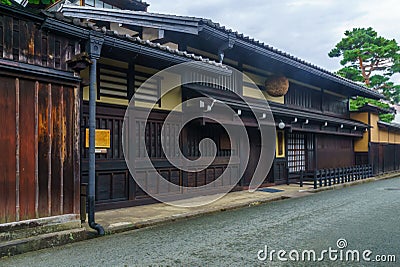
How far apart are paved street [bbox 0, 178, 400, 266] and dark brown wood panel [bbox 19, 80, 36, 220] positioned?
84 cm

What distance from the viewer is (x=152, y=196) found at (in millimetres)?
10047

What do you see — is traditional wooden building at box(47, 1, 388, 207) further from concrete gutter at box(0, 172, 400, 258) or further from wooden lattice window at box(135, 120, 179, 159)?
concrete gutter at box(0, 172, 400, 258)

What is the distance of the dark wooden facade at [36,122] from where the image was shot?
5852mm

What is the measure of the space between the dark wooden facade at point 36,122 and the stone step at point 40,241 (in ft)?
1.27

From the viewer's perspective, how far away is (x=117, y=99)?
930 centimetres

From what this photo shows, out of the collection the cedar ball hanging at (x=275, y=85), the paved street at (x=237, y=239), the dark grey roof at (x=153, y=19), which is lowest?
the paved street at (x=237, y=239)

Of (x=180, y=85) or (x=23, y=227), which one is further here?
(x=180, y=85)

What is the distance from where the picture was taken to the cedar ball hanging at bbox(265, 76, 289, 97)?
48.0 ft

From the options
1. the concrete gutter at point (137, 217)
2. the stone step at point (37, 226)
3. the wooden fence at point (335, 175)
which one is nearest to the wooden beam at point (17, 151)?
the stone step at point (37, 226)

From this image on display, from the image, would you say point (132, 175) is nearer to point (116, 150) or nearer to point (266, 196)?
point (116, 150)

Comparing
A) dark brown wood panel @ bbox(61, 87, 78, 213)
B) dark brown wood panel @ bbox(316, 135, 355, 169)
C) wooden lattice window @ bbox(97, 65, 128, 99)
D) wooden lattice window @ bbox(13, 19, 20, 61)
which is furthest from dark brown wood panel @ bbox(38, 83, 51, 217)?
dark brown wood panel @ bbox(316, 135, 355, 169)

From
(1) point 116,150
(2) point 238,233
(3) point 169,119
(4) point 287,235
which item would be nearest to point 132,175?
(1) point 116,150

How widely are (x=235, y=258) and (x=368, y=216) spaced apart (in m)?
4.59

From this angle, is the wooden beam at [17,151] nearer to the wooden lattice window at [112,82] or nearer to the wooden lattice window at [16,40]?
the wooden lattice window at [16,40]
